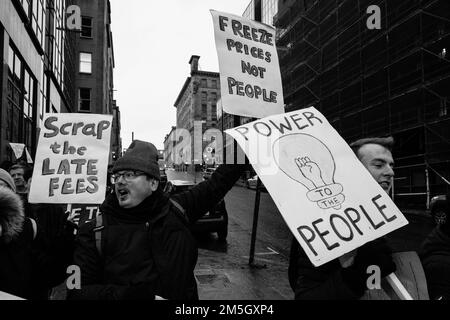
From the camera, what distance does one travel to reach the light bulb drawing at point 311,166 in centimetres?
185

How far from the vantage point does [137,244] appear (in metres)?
2.12

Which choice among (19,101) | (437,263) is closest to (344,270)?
(437,263)

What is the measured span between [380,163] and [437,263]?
62cm

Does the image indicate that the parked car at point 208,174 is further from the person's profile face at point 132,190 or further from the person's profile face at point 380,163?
the person's profile face at point 380,163

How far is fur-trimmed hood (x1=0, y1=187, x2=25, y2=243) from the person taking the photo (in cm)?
215

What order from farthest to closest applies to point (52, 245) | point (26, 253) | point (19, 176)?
point (19, 176)
point (52, 245)
point (26, 253)

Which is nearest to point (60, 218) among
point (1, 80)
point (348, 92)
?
point (1, 80)

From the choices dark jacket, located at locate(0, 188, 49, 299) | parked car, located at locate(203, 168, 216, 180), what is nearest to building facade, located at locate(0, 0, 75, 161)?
parked car, located at locate(203, 168, 216, 180)

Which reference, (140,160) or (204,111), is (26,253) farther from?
(204,111)

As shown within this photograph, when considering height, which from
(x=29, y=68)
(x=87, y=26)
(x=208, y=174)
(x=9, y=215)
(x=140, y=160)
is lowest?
(x=9, y=215)

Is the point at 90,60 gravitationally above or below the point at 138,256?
above

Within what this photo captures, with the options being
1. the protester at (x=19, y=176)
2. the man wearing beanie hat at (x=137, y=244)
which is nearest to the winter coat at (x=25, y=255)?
the man wearing beanie hat at (x=137, y=244)
